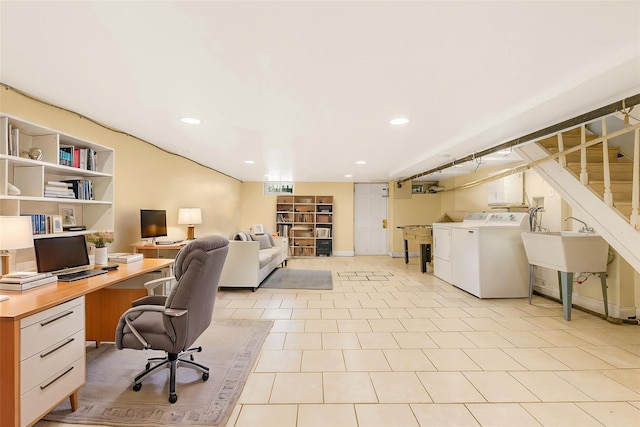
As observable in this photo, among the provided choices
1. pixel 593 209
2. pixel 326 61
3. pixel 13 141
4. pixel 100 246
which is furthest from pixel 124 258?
pixel 593 209

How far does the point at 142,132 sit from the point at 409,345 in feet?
12.9

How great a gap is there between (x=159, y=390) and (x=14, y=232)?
4.74 ft

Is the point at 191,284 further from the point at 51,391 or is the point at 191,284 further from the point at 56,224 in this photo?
the point at 56,224

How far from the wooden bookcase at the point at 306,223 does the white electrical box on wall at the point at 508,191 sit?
446 cm

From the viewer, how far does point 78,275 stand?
226 centimetres

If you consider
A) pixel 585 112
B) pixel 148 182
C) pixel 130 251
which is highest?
pixel 585 112

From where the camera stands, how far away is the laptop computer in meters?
2.21

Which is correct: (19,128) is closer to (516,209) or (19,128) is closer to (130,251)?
(130,251)

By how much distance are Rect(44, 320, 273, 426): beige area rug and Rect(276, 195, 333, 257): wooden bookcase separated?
19.1 ft

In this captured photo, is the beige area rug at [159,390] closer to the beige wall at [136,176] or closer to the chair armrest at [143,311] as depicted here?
the chair armrest at [143,311]

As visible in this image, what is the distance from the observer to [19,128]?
2283 millimetres

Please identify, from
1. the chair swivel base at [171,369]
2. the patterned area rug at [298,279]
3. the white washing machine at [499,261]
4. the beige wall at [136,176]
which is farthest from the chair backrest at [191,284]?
the white washing machine at [499,261]

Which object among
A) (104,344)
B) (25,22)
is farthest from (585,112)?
(104,344)

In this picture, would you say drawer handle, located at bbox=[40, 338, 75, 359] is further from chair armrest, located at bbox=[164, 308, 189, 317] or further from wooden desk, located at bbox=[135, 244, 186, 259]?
wooden desk, located at bbox=[135, 244, 186, 259]
